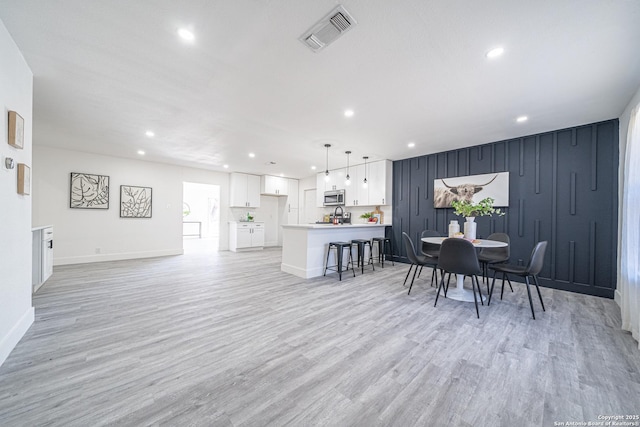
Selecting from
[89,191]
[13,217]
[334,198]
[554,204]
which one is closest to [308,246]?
[334,198]

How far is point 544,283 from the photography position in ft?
13.3

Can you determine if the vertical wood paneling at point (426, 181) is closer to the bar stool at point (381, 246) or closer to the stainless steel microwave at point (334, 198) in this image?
the bar stool at point (381, 246)

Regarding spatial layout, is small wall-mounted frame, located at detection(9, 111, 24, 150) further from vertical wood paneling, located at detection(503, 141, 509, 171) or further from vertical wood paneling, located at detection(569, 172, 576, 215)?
vertical wood paneling, located at detection(569, 172, 576, 215)

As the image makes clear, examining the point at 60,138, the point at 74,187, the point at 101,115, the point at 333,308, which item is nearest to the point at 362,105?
the point at 333,308

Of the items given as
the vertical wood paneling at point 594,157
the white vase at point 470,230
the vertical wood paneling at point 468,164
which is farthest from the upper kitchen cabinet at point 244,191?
the vertical wood paneling at point 594,157

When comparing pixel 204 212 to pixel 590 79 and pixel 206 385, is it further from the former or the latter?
pixel 590 79

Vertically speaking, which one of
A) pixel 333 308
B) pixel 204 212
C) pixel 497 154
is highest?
pixel 497 154

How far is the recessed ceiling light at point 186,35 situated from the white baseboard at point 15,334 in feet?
9.04

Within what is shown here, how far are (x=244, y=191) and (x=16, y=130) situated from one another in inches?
241

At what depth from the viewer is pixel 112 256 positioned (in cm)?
596

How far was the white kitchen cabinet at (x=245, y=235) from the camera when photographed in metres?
7.80

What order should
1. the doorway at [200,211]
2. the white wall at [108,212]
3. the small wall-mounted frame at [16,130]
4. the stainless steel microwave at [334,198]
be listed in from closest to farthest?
the small wall-mounted frame at [16,130]
the white wall at [108,212]
the stainless steel microwave at [334,198]
the doorway at [200,211]

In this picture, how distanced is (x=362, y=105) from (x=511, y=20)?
63.5 inches

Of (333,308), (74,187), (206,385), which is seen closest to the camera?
(206,385)
